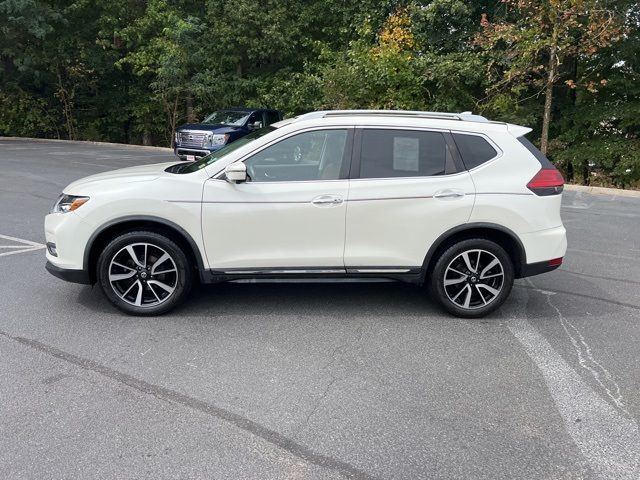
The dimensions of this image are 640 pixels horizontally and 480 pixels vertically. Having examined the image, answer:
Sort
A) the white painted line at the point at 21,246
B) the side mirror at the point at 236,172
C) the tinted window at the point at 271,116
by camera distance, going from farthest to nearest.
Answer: the tinted window at the point at 271,116, the white painted line at the point at 21,246, the side mirror at the point at 236,172

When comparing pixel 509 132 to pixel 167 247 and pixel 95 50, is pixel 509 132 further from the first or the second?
pixel 95 50

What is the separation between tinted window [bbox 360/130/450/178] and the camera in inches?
187

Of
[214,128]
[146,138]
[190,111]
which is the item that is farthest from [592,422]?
[146,138]

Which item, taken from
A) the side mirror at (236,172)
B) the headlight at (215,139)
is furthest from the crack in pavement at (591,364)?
the headlight at (215,139)

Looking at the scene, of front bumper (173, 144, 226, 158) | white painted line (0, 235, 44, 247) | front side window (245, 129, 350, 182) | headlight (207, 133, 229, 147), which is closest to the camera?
front side window (245, 129, 350, 182)

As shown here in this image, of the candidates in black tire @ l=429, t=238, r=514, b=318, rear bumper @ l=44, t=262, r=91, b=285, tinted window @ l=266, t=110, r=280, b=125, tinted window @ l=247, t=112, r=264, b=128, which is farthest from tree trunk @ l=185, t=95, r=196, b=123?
black tire @ l=429, t=238, r=514, b=318

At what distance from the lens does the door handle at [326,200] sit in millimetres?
4609

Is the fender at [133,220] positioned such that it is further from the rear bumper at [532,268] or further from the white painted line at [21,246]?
the rear bumper at [532,268]

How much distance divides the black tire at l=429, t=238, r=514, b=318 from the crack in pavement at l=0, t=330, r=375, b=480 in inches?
88.7

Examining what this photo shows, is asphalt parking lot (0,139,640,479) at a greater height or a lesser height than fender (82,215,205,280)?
lesser

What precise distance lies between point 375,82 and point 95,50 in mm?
15689

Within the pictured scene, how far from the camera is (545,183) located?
4.79 metres

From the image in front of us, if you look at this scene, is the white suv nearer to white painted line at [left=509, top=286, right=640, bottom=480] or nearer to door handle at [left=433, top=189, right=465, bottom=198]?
door handle at [left=433, top=189, right=465, bottom=198]

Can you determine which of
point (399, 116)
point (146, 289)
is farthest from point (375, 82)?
point (146, 289)
